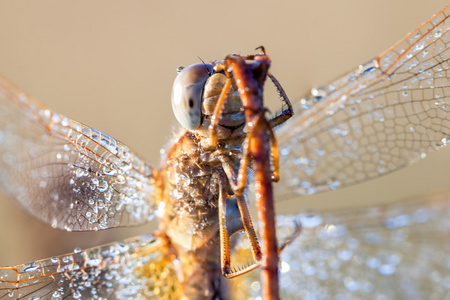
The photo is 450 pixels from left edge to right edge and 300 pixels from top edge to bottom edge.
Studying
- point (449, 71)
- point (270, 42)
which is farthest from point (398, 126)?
point (270, 42)

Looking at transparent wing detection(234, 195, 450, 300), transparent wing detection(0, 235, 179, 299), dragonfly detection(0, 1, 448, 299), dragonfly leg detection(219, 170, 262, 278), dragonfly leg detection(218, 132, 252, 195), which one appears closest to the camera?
dragonfly leg detection(218, 132, 252, 195)

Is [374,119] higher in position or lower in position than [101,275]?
higher

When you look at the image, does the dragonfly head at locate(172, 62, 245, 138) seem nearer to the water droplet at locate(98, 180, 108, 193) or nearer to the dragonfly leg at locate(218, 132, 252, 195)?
the dragonfly leg at locate(218, 132, 252, 195)

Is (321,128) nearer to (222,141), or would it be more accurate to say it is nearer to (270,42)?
(222,141)

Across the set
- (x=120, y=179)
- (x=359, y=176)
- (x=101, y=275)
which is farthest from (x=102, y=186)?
(x=359, y=176)

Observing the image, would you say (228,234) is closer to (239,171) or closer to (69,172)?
(239,171)

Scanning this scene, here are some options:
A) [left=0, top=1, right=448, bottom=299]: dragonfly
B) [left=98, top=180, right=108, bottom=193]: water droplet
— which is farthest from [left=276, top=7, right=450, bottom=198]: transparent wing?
[left=98, top=180, right=108, bottom=193]: water droplet

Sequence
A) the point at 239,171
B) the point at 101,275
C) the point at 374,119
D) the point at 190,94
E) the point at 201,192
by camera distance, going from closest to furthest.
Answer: the point at 239,171 < the point at 190,94 < the point at 201,192 < the point at 101,275 < the point at 374,119
